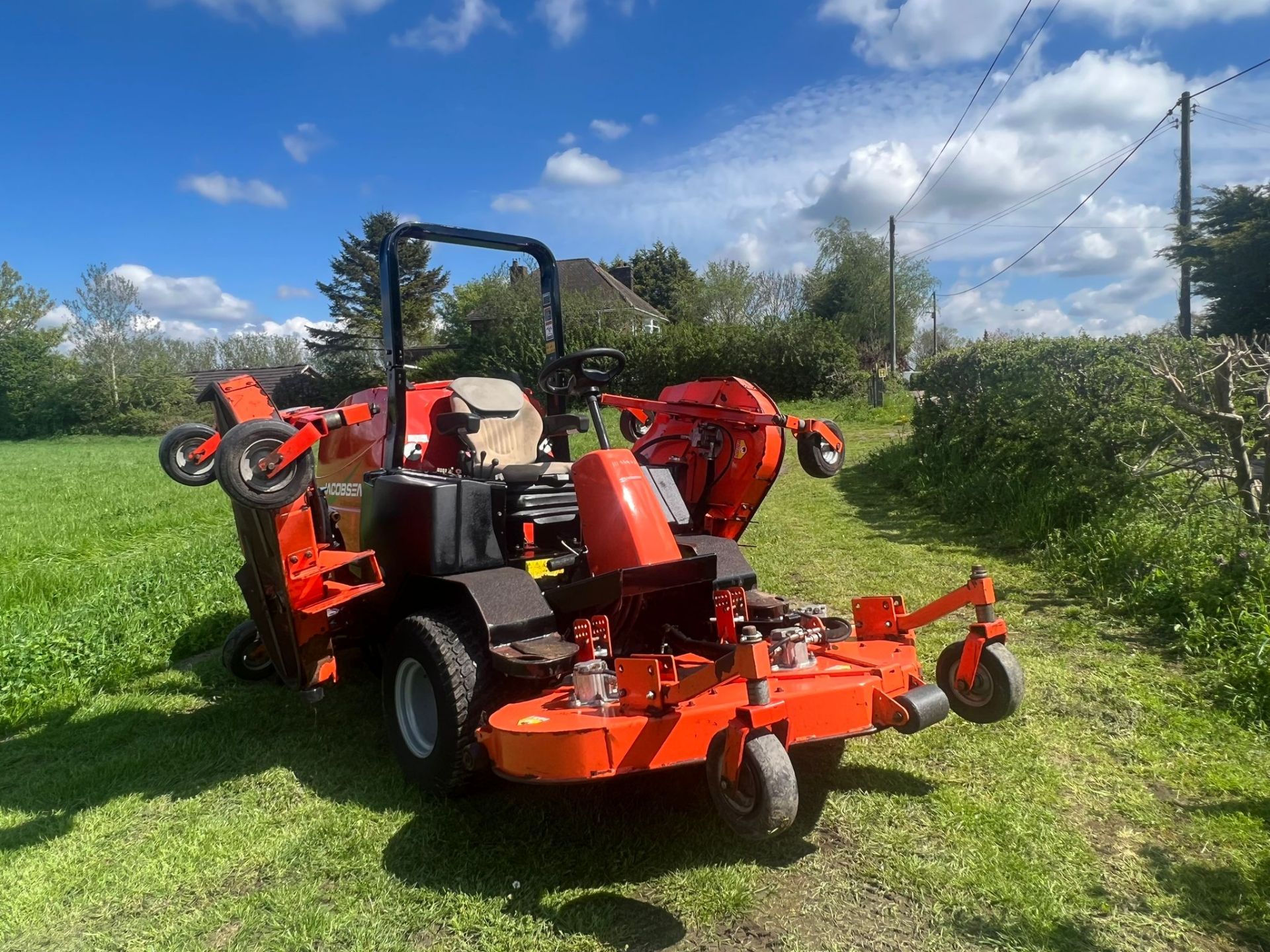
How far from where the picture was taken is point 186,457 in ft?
11.9

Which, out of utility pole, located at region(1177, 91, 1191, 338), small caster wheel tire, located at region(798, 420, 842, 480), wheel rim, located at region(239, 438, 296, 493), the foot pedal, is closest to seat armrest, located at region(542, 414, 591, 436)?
small caster wheel tire, located at region(798, 420, 842, 480)

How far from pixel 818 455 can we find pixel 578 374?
1254 mm

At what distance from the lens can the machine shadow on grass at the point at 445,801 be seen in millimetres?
2828

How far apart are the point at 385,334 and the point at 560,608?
1576 millimetres

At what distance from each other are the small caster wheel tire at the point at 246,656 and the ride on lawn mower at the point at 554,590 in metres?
0.77

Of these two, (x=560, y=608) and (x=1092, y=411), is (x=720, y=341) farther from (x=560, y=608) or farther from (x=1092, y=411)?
(x=560, y=608)

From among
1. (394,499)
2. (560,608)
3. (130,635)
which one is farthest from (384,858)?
(130,635)

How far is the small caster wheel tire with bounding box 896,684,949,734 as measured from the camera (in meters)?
2.82

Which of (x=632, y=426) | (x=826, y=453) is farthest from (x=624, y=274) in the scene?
(x=826, y=453)

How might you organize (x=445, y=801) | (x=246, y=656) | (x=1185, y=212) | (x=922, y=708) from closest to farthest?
1. (x=922, y=708)
2. (x=445, y=801)
3. (x=246, y=656)
4. (x=1185, y=212)

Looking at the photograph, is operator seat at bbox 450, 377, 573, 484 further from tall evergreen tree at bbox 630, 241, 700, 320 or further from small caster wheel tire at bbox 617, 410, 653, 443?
tall evergreen tree at bbox 630, 241, 700, 320

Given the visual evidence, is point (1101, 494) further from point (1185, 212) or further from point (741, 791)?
point (1185, 212)

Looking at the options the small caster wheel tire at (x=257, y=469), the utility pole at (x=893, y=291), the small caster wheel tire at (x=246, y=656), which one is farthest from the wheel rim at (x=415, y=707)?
the utility pole at (x=893, y=291)

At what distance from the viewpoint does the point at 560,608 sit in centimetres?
338
